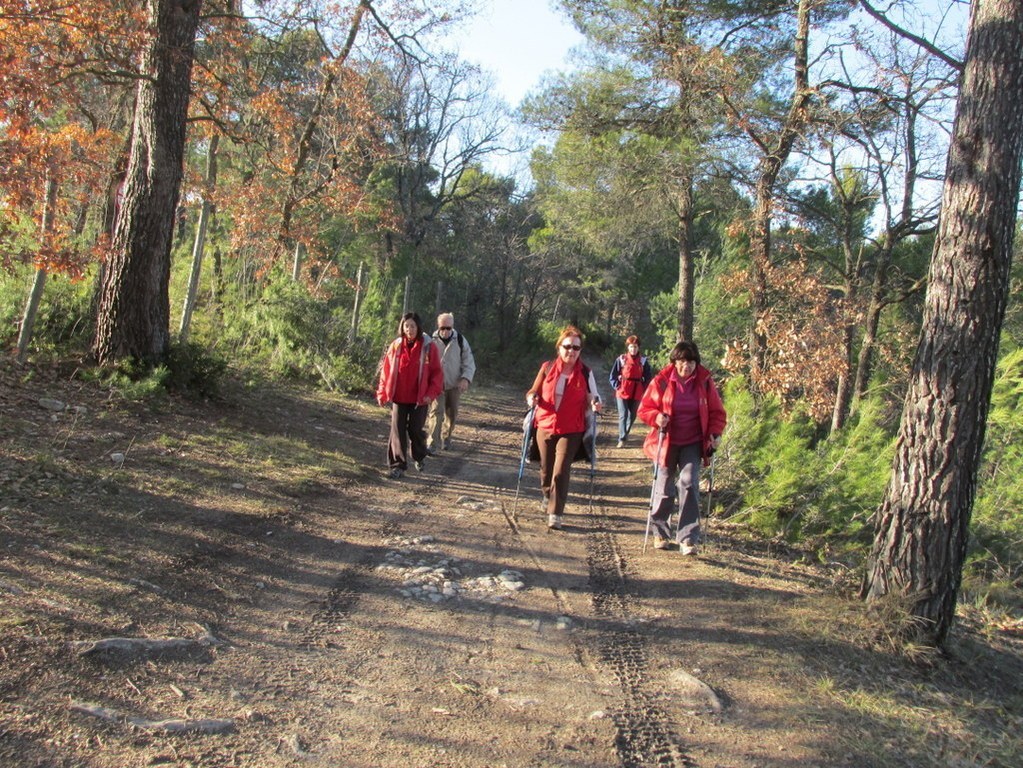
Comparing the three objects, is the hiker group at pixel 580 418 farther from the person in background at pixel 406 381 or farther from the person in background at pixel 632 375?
the person in background at pixel 632 375

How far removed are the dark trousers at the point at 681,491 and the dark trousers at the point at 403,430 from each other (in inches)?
122

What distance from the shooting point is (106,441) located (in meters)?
6.90

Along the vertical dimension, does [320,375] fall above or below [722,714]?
above

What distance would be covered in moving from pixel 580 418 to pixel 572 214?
44.0ft

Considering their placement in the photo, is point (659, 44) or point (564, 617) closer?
point (564, 617)

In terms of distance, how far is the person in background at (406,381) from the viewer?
8195mm

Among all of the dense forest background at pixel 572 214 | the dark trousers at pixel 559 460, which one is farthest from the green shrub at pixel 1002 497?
→ the dark trousers at pixel 559 460

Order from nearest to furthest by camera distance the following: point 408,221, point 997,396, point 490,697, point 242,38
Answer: point 490,697, point 997,396, point 242,38, point 408,221

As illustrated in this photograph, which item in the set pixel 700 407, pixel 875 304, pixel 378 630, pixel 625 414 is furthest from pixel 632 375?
pixel 378 630

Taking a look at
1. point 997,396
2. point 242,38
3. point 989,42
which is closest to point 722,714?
point 989,42

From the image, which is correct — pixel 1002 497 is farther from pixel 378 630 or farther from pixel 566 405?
pixel 378 630

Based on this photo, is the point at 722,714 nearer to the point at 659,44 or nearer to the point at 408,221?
the point at 659,44

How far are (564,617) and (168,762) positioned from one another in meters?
2.52

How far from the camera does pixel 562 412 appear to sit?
692 cm
